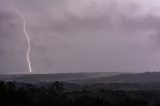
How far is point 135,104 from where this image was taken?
7356 centimetres

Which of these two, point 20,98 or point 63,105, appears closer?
point 20,98

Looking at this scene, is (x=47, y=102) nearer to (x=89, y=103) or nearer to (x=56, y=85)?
(x=89, y=103)

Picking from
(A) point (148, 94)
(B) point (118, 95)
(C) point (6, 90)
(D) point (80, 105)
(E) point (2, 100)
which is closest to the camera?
(E) point (2, 100)

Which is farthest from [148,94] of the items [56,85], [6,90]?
[6,90]

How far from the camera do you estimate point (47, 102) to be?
69.4 metres

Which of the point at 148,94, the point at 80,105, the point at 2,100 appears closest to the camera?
the point at 2,100

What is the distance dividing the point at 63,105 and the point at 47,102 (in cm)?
539

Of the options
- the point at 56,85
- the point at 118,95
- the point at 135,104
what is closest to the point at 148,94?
the point at 118,95

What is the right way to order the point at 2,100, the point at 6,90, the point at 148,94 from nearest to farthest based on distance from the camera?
the point at 2,100, the point at 6,90, the point at 148,94

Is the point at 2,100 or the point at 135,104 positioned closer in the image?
the point at 2,100

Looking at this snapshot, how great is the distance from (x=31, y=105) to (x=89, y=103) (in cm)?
1209

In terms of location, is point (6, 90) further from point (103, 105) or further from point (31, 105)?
point (103, 105)

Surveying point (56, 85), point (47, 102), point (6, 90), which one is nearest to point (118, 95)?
point (56, 85)

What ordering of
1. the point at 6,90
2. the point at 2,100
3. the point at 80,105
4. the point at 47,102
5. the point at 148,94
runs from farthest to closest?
the point at 148,94 < the point at 47,102 < the point at 80,105 < the point at 6,90 < the point at 2,100
